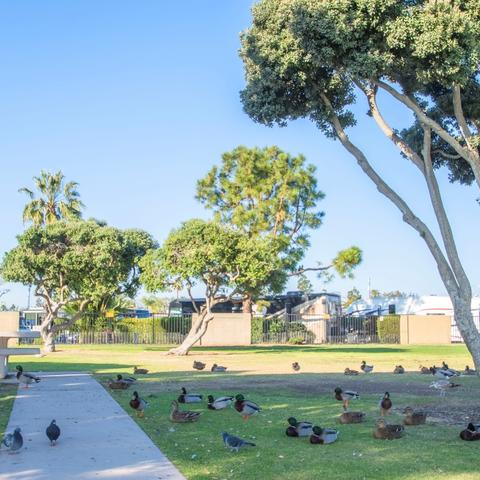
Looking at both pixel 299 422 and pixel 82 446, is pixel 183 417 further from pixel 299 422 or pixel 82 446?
pixel 82 446

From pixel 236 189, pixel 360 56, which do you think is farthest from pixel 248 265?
pixel 236 189

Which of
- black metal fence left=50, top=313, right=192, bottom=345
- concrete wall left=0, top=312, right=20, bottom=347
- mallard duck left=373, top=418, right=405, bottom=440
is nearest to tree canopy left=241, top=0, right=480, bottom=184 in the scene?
mallard duck left=373, top=418, right=405, bottom=440

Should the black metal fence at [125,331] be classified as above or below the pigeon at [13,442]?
above

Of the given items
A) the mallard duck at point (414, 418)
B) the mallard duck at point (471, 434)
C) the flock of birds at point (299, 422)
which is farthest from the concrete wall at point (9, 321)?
the mallard duck at point (471, 434)

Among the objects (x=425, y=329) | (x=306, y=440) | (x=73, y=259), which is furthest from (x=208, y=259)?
(x=425, y=329)

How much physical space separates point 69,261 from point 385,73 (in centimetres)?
2054

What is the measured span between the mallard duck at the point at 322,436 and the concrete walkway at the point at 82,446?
197 cm

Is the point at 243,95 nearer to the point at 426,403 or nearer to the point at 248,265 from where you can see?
the point at 426,403

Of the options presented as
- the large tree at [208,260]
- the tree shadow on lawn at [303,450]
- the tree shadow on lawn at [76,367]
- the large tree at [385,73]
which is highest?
the large tree at [385,73]

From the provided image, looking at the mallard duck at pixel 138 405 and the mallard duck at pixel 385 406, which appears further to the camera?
the mallard duck at pixel 138 405

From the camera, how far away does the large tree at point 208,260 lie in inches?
1154

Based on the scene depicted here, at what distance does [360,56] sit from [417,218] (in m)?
4.12

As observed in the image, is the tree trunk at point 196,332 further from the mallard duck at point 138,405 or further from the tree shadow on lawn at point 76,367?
the mallard duck at point 138,405

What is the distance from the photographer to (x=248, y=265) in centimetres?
2978
